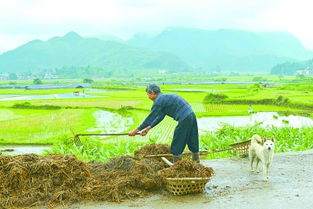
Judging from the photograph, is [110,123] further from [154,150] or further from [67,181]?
[67,181]

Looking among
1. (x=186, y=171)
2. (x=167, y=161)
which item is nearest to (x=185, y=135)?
(x=167, y=161)

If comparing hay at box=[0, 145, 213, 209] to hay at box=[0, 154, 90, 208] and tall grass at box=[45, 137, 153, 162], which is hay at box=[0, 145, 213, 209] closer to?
hay at box=[0, 154, 90, 208]

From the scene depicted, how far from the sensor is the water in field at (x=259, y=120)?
17.8m

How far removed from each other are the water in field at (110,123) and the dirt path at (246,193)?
9.56m

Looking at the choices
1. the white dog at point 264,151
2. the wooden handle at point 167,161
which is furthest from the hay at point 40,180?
the white dog at point 264,151

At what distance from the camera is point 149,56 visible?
18225 cm

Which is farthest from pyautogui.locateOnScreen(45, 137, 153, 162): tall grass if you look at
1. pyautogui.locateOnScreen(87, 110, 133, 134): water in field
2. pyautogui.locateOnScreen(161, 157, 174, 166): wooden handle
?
pyautogui.locateOnScreen(87, 110, 133, 134): water in field

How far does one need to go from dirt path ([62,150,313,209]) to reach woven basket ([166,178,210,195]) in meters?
0.08

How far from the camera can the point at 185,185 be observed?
564cm

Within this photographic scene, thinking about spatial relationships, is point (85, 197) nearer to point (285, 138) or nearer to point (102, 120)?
point (285, 138)

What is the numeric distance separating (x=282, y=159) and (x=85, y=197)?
4.53 metres

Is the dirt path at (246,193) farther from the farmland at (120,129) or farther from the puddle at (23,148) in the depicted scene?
the puddle at (23,148)

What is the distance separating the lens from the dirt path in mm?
5363

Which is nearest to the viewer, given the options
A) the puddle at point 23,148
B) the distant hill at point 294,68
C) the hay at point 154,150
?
the hay at point 154,150
